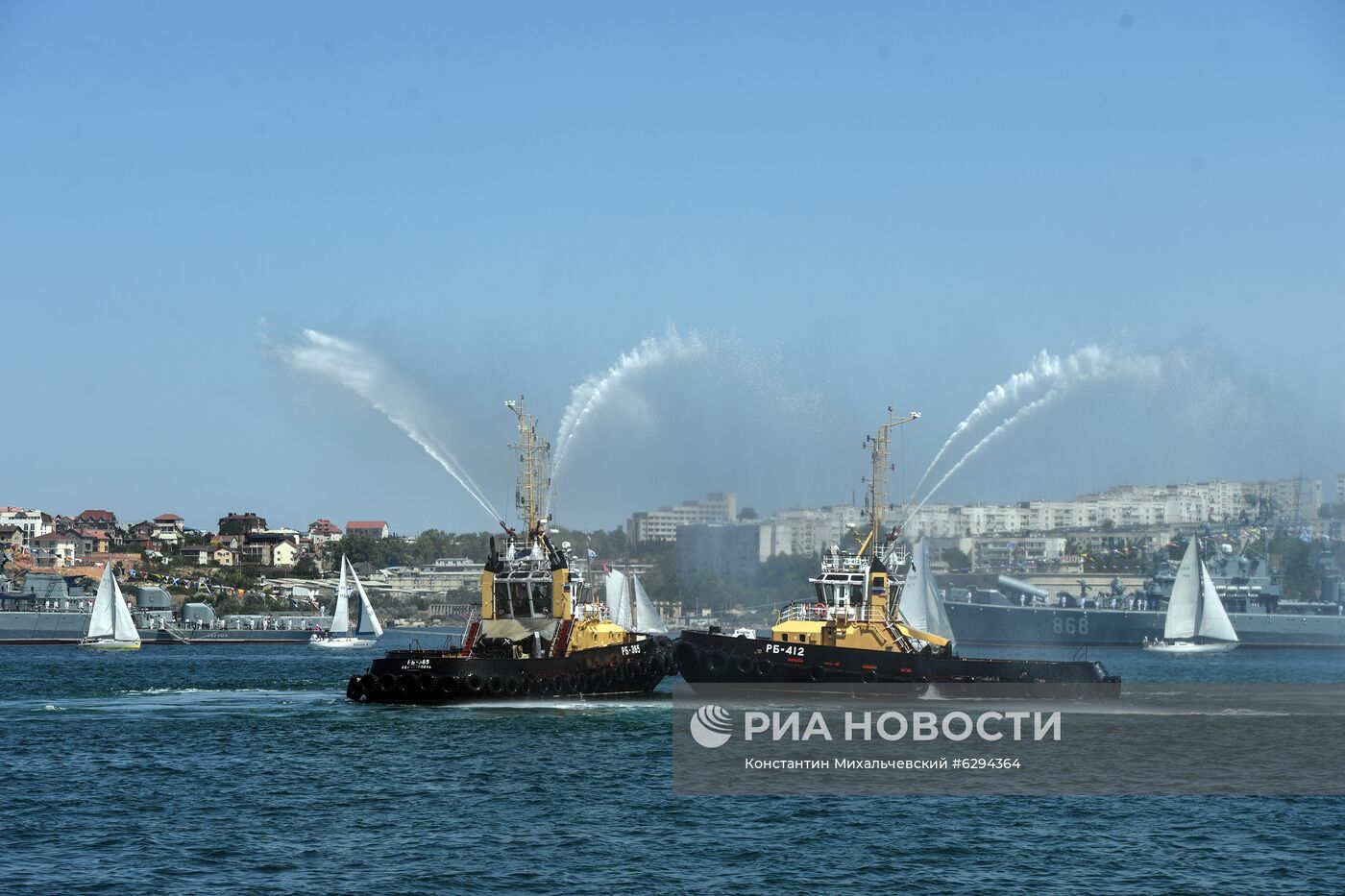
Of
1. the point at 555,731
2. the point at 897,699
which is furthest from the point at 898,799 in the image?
the point at 897,699

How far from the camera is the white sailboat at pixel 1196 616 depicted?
492 feet

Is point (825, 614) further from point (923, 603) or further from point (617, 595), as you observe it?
point (617, 595)

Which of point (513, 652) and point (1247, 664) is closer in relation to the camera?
point (513, 652)

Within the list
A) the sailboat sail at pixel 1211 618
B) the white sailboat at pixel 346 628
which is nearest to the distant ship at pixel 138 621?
the white sailboat at pixel 346 628

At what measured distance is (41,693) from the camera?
3014 inches

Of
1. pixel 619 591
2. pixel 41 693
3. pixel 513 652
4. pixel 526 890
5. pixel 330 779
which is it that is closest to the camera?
pixel 526 890

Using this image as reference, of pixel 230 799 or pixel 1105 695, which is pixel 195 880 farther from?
pixel 1105 695

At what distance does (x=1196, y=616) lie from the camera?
152250 mm

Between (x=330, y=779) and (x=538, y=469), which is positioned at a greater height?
(x=538, y=469)

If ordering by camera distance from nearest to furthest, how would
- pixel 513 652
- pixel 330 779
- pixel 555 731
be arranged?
pixel 330 779 → pixel 555 731 → pixel 513 652

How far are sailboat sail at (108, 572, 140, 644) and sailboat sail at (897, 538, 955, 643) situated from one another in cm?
8167

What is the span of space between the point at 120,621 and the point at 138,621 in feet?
121

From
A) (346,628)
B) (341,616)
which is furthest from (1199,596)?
(341,616)

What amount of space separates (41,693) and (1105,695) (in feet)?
171
